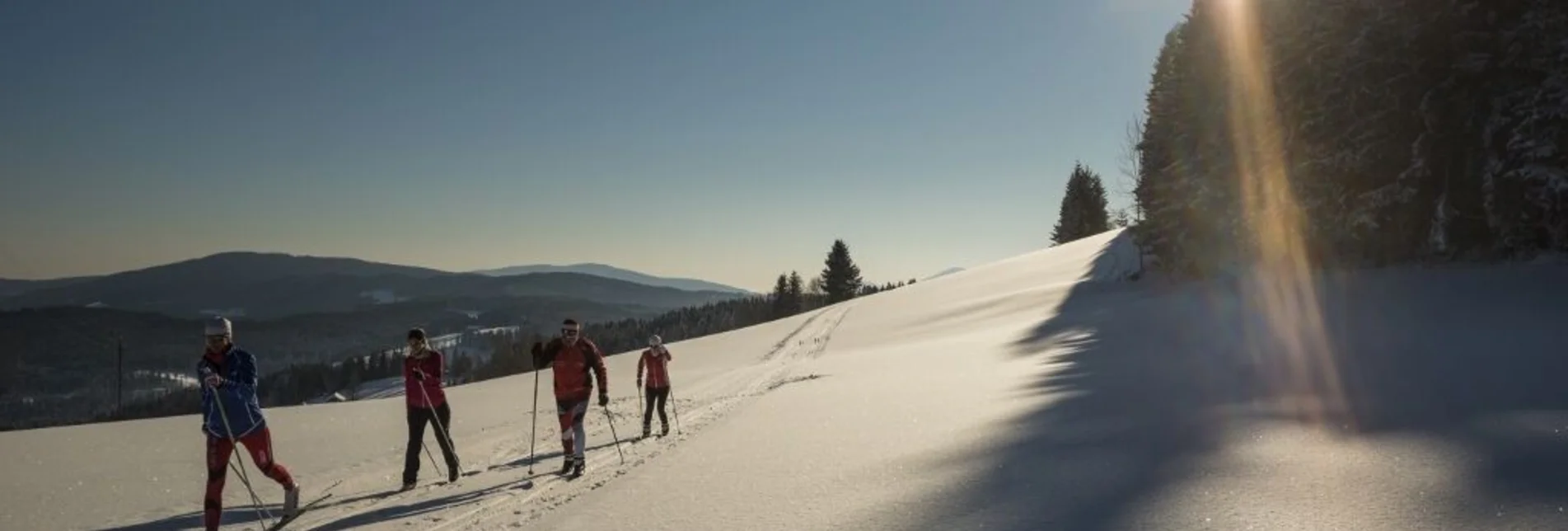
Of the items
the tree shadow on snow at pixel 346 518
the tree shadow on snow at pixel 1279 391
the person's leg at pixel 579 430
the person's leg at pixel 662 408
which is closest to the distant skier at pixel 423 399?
the tree shadow on snow at pixel 346 518

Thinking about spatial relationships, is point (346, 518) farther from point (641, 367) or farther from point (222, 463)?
point (641, 367)

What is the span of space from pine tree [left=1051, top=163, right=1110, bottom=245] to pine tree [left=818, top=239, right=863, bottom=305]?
21.0m

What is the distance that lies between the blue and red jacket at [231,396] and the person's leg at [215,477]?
9cm

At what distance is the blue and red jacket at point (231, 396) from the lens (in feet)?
24.4

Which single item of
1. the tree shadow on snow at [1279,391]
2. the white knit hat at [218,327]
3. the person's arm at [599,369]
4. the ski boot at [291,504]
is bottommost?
the ski boot at [291,504]

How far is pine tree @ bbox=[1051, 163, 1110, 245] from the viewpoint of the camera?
7356 centimetres

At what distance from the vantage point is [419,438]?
986cm

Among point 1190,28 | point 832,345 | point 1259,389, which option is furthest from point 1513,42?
point 832,345

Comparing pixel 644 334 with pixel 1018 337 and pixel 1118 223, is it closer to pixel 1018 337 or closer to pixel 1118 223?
pixel 1118 223

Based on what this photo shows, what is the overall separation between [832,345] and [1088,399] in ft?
73.7

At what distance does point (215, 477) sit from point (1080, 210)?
75298mm

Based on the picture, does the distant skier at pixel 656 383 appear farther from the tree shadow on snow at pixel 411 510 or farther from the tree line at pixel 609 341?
the tree line at pixel 609 341

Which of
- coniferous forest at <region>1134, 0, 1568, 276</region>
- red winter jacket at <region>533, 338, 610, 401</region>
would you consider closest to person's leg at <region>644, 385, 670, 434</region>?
red winter jacket at <region>533, 338, 610, 401</region>

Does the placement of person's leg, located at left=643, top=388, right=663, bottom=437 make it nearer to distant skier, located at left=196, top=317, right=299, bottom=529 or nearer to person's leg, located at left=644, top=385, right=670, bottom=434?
person's leg, located at left=644, top=385, right=670, bottom=434
